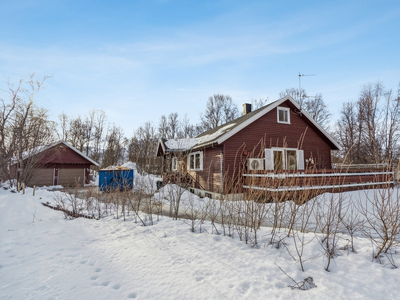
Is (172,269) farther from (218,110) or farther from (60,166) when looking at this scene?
(218,110)

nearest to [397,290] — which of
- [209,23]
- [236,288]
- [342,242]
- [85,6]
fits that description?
[342,242]

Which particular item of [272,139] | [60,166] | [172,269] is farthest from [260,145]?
[60,166]

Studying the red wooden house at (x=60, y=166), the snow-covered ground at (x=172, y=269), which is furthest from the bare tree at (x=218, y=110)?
the snow-covered ground at (x=172, y=269)

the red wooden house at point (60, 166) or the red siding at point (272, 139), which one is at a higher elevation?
the red siding at point (272, 139)

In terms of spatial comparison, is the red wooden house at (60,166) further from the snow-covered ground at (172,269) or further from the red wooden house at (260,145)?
the snow-covered ground at (172,269)

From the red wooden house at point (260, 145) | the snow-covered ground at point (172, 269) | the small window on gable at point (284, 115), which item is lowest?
the snow-covered ground at point (172, 269)

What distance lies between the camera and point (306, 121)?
42.4ft

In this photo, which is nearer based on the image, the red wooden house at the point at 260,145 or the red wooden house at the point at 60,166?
the red wooden house at the point at 260,145

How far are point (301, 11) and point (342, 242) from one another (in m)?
7.53

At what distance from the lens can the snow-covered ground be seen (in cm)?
250

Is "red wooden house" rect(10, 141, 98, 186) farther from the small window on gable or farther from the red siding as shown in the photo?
the small window on gable

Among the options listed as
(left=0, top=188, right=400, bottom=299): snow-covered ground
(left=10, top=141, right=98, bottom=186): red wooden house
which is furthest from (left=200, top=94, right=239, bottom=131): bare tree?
(left=0, top=188, right=400, bottom=299): snow-covered ground

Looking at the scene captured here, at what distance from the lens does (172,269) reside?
121 inches

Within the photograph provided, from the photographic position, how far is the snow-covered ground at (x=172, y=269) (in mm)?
2500
